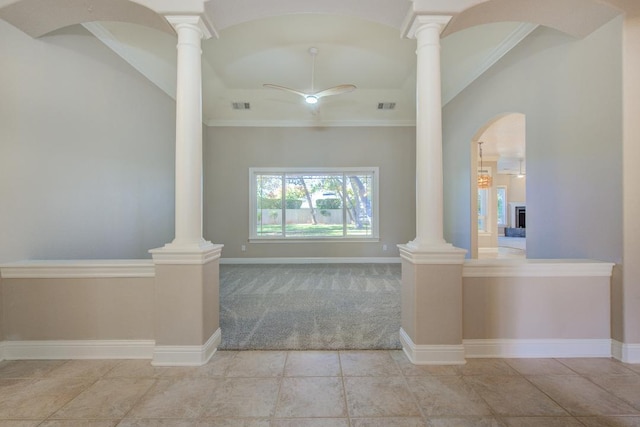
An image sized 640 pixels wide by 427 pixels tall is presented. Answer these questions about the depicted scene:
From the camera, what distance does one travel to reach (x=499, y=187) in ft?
43.6

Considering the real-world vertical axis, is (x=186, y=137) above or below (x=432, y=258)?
above

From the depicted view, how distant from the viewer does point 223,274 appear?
16.8 feet

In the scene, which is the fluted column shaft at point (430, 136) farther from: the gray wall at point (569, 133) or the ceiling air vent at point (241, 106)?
the ceiling air vent at point (241, 106)

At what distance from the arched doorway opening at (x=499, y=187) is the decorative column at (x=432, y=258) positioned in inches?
72.8

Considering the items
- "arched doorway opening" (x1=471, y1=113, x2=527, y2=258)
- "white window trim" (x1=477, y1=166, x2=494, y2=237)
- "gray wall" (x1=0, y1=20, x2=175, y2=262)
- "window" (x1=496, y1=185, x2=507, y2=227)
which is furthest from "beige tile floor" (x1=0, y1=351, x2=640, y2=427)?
"window" (x1=496, y1=185, x2=507, y2=227)

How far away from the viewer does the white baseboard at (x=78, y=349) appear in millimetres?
2244

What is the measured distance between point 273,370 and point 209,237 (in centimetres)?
456

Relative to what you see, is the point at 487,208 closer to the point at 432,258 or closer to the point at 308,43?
the point at 308,43

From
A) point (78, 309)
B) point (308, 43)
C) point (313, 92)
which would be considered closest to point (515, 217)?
point (313, 92)

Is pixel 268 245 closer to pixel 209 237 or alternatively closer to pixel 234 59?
pixel 209 237

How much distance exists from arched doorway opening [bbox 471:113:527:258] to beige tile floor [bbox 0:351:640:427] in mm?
2468

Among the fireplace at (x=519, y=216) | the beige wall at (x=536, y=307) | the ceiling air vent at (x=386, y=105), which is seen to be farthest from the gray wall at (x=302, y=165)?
Result: the fireplace at (x=519, y=216)

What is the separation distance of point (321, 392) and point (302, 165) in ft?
15.9

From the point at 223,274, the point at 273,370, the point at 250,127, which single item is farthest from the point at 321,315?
the point at 250,127
